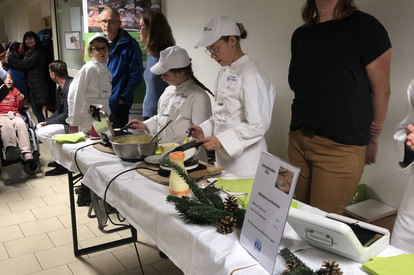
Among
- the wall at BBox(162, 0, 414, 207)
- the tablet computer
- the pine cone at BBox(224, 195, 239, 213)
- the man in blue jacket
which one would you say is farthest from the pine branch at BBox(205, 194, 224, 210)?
the man in blue jacket

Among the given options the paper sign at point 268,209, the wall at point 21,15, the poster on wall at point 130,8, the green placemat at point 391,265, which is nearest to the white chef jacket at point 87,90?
the poster on wall at point 130,8

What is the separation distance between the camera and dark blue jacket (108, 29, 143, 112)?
337 centimetres

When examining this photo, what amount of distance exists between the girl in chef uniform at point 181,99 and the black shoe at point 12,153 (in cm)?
245

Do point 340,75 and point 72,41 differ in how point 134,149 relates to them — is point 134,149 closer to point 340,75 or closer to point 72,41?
point 340,75

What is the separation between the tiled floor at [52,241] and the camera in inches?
99.7

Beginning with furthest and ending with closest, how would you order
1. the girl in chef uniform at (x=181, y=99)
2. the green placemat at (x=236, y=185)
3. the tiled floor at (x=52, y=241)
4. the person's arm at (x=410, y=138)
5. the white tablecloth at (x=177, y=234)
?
the tiled floor at (x=52, y=241)
the girl in chef uniform at (x=181, y=99)
the green placemat at (x=236, y=185)
the person's arm at (x=410, y=138)
the white tablecloth at (x=177, y=234)

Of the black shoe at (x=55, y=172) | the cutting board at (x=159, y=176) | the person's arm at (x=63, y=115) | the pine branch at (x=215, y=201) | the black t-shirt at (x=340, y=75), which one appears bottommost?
the black shoe at (x=55, y=172)

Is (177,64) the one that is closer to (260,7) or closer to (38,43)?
(260,7)

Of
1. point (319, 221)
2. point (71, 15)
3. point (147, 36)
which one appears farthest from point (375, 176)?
point (71, 15)

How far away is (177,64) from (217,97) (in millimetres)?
358

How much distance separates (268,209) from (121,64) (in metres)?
2.70

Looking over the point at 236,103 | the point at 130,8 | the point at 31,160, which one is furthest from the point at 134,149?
the point at 31,160

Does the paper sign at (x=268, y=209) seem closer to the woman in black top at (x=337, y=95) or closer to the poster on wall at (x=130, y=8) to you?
the woman in black top at (x=337, y=95)

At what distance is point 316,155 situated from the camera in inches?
68.7
